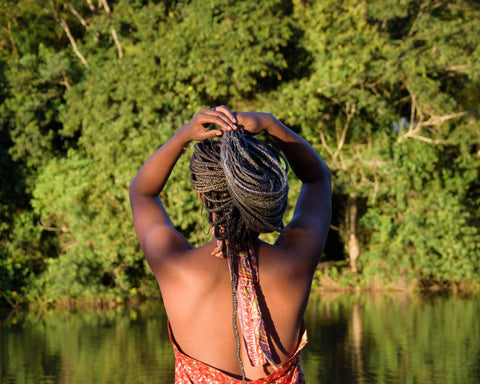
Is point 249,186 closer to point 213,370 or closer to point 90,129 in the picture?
point 213,370

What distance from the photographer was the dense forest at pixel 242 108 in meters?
12.9

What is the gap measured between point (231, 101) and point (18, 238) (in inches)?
176

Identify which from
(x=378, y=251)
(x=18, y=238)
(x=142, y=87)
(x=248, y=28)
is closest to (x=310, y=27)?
(x=248, y=28)

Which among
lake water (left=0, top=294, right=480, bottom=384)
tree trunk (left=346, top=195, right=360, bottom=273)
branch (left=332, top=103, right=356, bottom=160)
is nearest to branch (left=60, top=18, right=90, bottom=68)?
branch (left=332, top=103, right=356, bottom=160)

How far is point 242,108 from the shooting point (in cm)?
1414

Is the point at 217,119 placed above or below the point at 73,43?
below

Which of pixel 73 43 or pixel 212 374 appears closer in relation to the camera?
pixel 212 374

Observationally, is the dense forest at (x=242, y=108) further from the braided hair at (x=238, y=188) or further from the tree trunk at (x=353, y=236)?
the braided hair at (x=238, y=188)

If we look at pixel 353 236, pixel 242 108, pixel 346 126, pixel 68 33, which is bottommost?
pixel 353 236

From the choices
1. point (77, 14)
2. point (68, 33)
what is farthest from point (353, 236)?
point (77, 14)

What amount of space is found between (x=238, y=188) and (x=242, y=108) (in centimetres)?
1251

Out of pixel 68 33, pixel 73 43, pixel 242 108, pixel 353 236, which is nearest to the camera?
pixel 242 108

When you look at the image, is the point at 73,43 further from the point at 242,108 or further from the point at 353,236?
the point at 353,236

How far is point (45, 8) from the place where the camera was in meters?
15.3
